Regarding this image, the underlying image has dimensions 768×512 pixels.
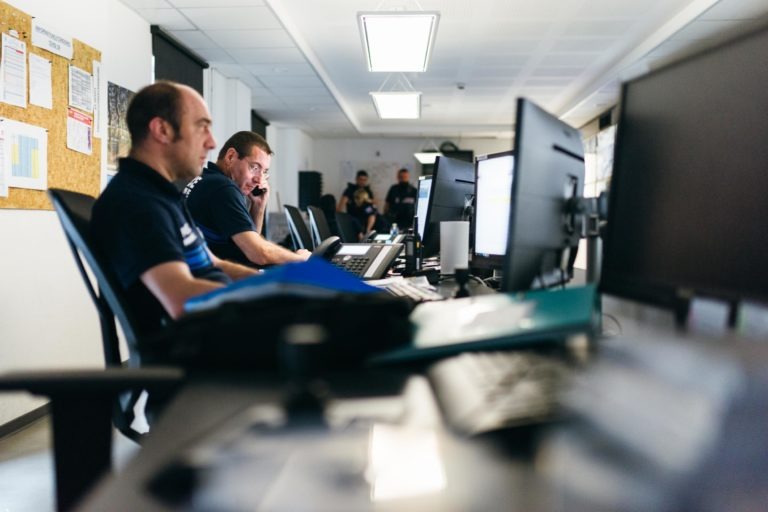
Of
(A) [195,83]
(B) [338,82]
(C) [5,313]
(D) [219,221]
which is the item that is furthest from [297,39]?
(C) [5,313]

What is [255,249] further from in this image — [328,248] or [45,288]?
[45,288]

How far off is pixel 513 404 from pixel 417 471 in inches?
5.3

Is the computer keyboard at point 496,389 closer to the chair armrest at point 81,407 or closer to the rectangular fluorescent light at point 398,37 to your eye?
the chair armrest at point 81,407

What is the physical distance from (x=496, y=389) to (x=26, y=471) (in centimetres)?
237

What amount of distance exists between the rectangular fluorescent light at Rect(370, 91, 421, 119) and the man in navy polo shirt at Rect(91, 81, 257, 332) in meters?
4.94

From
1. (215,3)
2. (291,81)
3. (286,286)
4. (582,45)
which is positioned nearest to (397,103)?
(291,81)

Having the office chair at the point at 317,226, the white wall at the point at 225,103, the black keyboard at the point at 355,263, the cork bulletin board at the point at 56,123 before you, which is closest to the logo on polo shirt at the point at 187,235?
the black keyboard at the point at 355,263

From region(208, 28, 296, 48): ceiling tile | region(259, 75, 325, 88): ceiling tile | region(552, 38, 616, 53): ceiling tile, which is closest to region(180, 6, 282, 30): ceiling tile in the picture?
region(208, 28, 296, 48): ceiling tile

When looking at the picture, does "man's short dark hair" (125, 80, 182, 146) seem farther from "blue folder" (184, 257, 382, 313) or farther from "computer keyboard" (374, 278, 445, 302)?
"blue folder" (184, 257, 382, 313)

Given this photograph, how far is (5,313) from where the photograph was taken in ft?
8.98

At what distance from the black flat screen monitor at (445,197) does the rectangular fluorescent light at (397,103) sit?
3.83 m

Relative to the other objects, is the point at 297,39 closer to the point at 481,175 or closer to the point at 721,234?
the point at 481,175

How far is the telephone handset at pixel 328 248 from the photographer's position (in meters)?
2.38

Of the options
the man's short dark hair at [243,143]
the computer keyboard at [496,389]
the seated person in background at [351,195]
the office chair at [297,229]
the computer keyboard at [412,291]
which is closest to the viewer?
the computer keyboard at [496,389]
